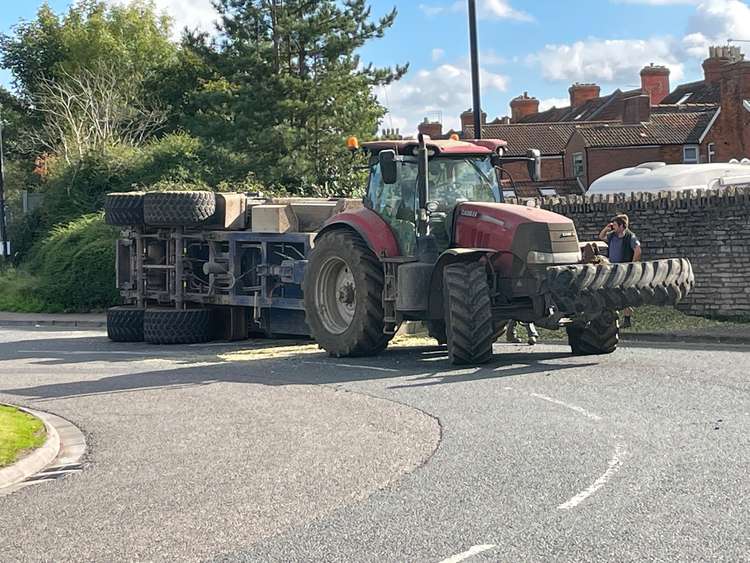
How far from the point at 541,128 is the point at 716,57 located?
1054 cm

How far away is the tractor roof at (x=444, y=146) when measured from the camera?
1468 centimetres

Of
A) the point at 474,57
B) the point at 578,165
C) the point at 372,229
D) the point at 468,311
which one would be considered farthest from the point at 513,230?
the point at 578,165

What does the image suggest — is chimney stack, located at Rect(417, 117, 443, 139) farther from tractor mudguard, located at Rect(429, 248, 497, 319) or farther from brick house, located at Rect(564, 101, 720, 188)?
tractor mudguard, located at Rect(429, 248, 497, 319)

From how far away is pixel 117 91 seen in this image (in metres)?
47.2

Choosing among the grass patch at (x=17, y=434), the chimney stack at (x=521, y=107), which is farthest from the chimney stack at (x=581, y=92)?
the grass patch at (x=17, y=434)

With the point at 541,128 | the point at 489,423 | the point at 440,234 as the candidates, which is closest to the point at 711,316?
the point at 440,234

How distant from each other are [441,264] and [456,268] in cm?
44

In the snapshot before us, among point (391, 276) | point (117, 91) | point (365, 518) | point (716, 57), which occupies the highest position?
point (716, 57)

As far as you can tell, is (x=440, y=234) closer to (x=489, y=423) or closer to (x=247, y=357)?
(x=247, y=357)

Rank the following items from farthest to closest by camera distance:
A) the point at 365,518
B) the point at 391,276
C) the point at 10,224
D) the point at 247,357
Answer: the point at 10,224
the point at 247,357
the point at 391,276
the point at 365,518

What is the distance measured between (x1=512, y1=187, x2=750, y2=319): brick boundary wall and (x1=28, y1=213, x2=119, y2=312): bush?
47.6 ft

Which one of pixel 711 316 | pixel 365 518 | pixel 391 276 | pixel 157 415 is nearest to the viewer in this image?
pixel 365 518

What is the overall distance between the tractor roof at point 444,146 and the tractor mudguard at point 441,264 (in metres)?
1.52

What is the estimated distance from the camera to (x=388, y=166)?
13.9 m
